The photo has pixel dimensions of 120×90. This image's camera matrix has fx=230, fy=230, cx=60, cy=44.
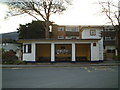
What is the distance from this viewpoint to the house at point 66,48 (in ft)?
100

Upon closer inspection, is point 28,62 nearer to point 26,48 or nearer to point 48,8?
point 26,48

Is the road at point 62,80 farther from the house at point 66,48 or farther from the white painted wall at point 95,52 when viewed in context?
the white painted wall at point 95,52

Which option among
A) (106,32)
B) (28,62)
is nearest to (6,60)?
(28,62)

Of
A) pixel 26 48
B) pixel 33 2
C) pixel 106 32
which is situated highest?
pixel 33 2

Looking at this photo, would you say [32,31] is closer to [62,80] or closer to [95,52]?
[95,52]

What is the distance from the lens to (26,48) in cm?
3142

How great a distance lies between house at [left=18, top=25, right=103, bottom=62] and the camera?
Result: 30531 millimetres

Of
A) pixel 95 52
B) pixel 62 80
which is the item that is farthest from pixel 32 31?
pixel 62 80

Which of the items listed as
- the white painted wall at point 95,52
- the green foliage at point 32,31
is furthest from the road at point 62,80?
the green foliage at point 32,31

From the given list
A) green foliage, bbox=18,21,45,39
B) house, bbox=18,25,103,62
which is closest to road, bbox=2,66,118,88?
house, bbox=18,25,103,62

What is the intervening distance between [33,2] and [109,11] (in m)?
13.0

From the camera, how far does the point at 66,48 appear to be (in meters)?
34.8

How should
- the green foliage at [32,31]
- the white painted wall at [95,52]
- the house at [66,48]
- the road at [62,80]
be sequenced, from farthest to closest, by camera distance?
1. the green foliage at [32,31]
2. the white painted wall at [95,52]
3. the house at [66,48]
4. the road at [62,80]

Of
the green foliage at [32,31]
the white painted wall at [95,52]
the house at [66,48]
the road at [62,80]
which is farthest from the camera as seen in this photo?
the green foliage at [32,31]
